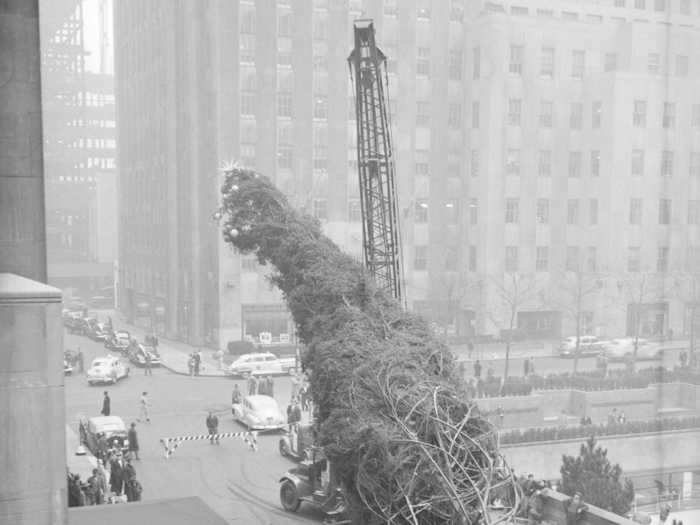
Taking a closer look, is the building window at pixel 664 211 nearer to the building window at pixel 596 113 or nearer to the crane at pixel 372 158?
the building window at pixel 596 113

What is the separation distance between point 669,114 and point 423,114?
18.2 ft

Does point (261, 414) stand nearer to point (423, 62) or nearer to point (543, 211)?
point (423, 62)

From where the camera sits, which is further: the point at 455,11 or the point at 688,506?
the point at 455,11

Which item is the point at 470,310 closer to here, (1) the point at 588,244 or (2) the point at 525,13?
(1) the point at 588,244

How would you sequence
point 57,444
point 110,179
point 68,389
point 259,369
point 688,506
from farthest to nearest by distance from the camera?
point 110,179
point 259,369
point 68,389
point 688,506
point 57,444

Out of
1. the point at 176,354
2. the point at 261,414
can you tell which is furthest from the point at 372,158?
the point at 176,354

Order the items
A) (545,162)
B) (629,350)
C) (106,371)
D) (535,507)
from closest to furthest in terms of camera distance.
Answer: (535,507) → (106,371) → (629,350) → (545,162)

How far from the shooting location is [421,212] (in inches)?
667

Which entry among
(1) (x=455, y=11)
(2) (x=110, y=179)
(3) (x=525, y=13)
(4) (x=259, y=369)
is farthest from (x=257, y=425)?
(3) (x=525, y=13)

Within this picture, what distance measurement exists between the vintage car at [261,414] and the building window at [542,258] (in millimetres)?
8631

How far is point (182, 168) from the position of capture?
1585 centimetres

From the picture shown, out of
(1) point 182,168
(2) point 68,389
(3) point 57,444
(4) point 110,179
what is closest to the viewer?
(3) point 57,444

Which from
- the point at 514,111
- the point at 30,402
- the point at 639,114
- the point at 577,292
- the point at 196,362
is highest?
the point at 514,111

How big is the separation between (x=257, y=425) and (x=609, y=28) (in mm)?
12741
